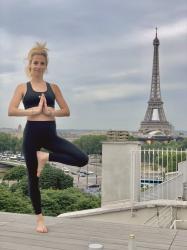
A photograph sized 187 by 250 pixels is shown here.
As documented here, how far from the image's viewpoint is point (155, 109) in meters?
86.9

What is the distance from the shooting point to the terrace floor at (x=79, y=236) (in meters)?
3.90

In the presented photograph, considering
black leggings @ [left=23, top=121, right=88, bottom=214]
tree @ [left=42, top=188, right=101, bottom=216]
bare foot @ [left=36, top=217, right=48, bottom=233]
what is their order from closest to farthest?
1. black leggings @ [left=23, top=121, right=88, bottom=214]
2. bare foot @ [left=36, top=217, right=48, bottom=233]
3. tree @ [left=42, top=188, right=101, bottom=216]

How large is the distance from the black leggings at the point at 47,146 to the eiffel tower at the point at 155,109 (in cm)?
7820

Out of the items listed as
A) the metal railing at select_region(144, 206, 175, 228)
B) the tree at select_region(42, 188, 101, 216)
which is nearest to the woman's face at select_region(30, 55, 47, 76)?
the metal railing at select_region(144, 206, 175, 228)

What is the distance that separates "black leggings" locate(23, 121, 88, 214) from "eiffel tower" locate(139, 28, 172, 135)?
78198 mm

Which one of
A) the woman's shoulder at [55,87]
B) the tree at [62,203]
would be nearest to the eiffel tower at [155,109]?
the tree at [62,203]

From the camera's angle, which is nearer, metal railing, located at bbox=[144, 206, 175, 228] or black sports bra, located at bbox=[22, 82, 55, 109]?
black sports bra, located at bbox=[22, 82, 55, 109]

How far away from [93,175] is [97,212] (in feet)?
220

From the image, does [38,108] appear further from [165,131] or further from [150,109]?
[165,131]

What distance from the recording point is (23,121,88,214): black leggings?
12.7ft

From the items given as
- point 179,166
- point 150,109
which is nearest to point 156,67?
point 150,109

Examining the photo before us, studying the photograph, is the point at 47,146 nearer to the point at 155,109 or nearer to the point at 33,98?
the point at 33,98

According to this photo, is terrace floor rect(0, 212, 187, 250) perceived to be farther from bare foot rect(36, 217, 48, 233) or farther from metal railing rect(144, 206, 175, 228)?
metal railing rect(144, 206, 175, 228)

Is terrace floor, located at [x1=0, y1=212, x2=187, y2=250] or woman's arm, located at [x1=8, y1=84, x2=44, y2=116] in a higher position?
woman's arm, located at [x1=8, y1=84, x2=44, y2=116]
